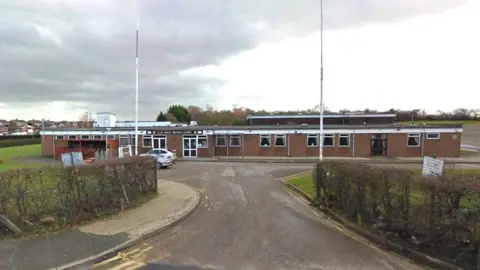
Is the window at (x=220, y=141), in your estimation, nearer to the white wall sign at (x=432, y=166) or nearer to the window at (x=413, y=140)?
the window at (x=413, y=140)

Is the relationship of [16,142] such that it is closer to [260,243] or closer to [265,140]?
[265,140]

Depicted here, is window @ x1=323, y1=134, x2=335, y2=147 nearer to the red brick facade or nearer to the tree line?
the red brick facade

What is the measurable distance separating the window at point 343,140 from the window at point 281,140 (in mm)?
6174

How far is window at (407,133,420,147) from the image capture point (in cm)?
3797

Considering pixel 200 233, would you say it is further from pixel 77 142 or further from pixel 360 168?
pixel 77 142

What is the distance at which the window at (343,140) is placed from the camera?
38.6m

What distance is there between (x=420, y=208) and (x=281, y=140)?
33008 millimetres

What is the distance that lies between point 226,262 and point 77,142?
119ft

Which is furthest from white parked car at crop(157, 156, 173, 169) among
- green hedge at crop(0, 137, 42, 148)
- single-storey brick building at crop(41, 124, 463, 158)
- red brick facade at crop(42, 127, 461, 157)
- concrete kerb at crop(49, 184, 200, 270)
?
green hedge at crop(0, 137, 42, 148)

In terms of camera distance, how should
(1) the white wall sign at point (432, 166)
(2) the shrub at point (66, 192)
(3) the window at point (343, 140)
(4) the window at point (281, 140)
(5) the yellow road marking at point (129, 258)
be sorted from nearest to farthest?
(5) the yellow road marking at point (129, 258), (2) the shrub at point (66, 192), (1) the white wall sign at point (432, 166), (3) the window at point (343, 140), (4) the window at point (281, 140)

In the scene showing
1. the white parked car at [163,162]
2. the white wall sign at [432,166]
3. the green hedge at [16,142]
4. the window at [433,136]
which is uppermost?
the white wall sign at [432,166]

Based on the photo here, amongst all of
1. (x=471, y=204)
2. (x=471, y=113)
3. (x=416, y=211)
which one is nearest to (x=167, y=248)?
(x=416, y=211)

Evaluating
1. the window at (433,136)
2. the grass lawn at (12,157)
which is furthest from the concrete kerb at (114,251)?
the window at (433,136)

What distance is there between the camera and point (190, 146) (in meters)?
40.1
